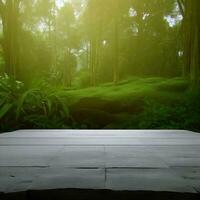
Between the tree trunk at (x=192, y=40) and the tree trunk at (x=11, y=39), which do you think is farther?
the tree trunk at (x=11, y=39)

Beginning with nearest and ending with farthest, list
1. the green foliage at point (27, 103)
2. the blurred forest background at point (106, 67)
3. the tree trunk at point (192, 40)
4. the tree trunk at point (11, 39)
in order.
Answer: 1. the green foliage at point (27, 103)
2. the blurred forest background at point (106, 67)
3. the tree trunk at point (192, 40)
4. the tree trunk at point (11, 39)

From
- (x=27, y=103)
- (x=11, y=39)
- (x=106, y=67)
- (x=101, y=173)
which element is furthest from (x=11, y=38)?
(x=101, y=173)

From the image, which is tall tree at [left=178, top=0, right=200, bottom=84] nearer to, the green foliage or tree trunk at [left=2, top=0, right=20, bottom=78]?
the green foliage

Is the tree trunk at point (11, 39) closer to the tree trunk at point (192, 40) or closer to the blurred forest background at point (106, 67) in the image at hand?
the blurred forest background at point (106, 67)

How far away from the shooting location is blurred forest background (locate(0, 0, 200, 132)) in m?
7.25

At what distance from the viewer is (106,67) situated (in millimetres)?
21344

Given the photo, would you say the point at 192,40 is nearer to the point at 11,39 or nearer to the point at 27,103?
the point at 11,39

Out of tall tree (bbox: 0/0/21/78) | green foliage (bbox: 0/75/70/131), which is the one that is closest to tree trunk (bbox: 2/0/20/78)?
tall tree (bbox: 0/0/21/78)

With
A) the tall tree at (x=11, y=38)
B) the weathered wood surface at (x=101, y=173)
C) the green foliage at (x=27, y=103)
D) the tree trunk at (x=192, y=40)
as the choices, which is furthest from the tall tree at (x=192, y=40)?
the weathered wood surface at (x=101, y=173)

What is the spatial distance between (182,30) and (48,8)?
8.84 m

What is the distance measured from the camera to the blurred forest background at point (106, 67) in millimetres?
7254

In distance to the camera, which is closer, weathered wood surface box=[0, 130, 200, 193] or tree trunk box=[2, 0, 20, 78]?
weathered wood surface box=[0, 130, 200, 193]

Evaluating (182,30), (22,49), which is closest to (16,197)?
(182,30)

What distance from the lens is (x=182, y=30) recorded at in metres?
14.0
